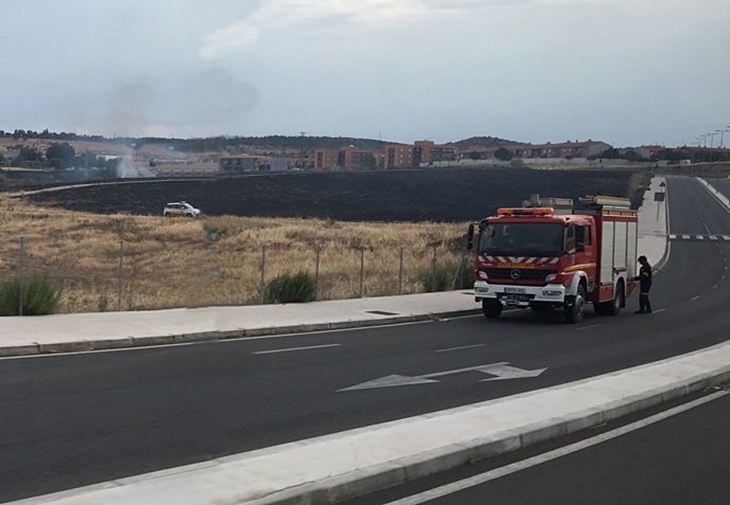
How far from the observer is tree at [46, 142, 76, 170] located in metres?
178

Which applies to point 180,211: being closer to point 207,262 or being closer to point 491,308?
point 207,262

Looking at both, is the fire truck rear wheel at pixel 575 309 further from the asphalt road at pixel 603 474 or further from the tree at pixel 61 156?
the tree at pixel 61 156

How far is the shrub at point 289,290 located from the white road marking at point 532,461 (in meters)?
13.2

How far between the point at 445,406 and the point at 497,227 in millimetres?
12206

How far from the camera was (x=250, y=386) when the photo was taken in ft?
38.5

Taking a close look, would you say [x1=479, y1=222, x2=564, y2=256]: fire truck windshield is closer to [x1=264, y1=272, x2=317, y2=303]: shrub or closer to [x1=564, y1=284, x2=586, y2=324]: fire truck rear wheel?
[x1=564, y1=284, x2=586, y2=324]: fire truck rear wheel

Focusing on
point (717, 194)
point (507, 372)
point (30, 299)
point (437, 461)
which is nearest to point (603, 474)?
point (437, 461)

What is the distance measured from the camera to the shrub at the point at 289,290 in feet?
75.8

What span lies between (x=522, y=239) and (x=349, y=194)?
70535 millimetres

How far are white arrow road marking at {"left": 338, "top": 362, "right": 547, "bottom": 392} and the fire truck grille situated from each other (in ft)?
23.2

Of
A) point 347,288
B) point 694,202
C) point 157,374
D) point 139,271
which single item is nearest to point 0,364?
point 157,374

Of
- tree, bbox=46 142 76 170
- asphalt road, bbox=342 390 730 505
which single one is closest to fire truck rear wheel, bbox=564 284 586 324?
asphalt road, bbox=342 390 730 505

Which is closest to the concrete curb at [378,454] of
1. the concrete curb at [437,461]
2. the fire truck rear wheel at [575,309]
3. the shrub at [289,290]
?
the concrete curb at [437,461]

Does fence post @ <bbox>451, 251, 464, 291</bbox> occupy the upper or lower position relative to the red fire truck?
lower
